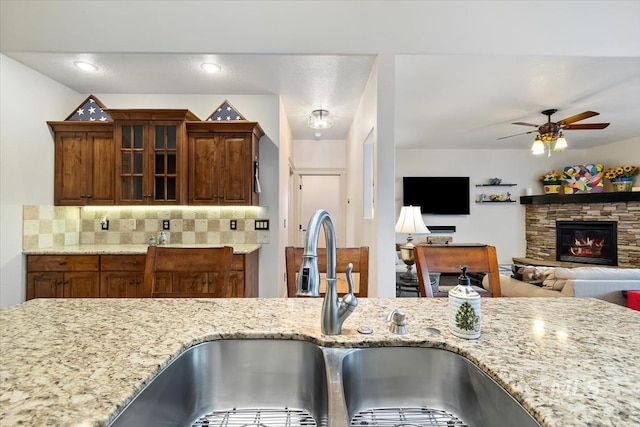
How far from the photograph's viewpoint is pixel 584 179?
5.84m

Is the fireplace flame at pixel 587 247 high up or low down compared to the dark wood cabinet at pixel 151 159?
down

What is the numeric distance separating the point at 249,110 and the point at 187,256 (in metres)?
2.47

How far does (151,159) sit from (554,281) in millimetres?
3832

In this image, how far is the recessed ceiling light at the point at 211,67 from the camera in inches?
106

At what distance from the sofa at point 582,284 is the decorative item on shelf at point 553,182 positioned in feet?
13.1

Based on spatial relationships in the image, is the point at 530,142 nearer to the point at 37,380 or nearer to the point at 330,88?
the point at 330,88

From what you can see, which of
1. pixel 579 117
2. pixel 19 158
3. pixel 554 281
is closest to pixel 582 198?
pixel 579 117

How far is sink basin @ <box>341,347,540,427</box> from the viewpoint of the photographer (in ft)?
2.46

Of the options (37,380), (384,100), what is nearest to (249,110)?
(384,100)

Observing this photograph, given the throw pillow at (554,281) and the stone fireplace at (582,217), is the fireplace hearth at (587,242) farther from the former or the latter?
the throw pillow at (554,281)

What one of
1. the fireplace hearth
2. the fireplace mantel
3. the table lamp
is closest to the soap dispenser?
the table lamp

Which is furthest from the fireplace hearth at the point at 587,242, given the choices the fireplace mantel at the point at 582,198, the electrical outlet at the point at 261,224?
the electrical outlet at the point at 261,224

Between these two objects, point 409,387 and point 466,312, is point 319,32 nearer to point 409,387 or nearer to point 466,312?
point 466,312

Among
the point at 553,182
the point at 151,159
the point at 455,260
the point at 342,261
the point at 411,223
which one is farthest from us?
the point at 553,182
